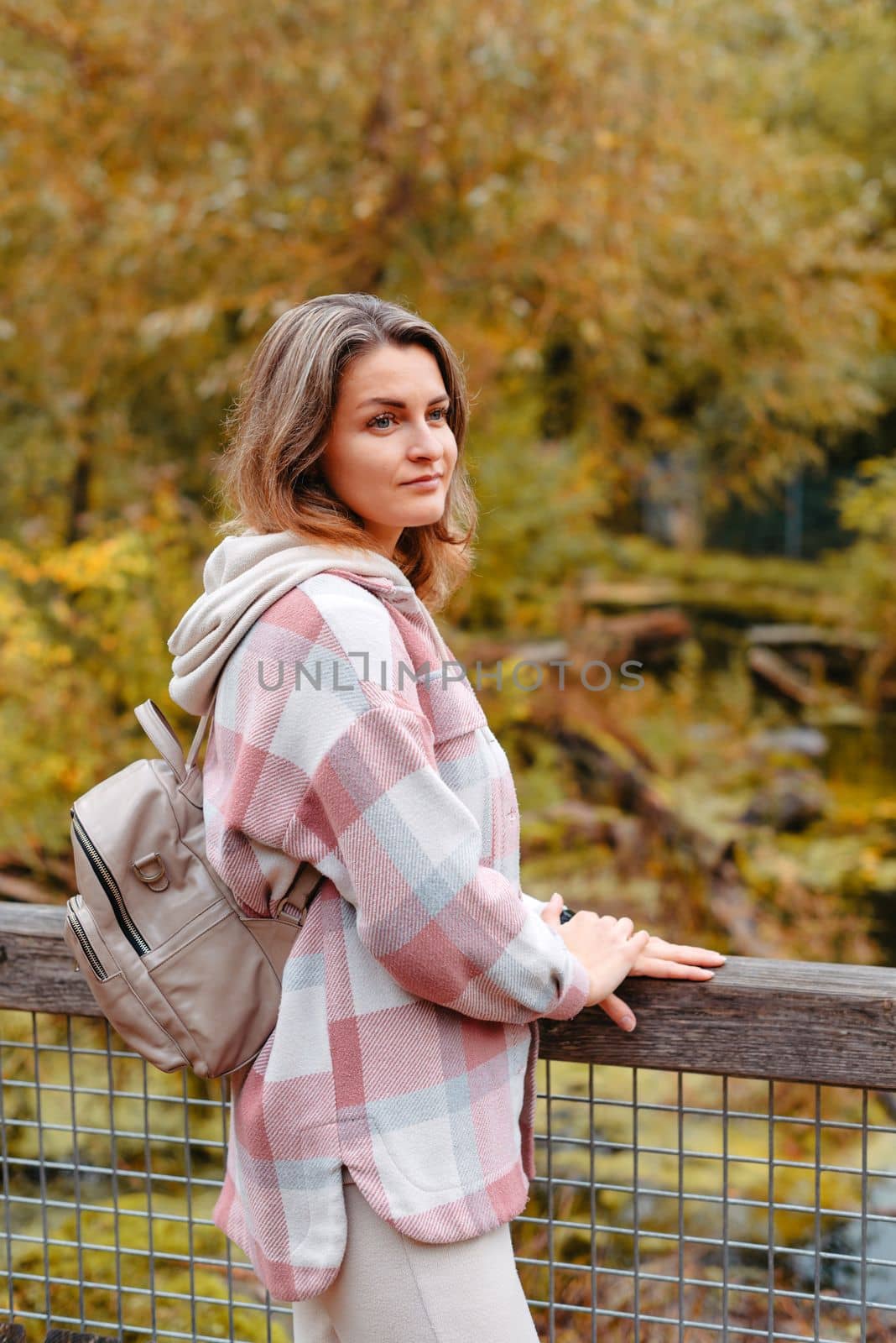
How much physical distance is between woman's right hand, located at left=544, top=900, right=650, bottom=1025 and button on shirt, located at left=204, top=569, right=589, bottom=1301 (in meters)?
0.05

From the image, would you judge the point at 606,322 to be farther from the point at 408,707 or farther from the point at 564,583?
the point at 408,707

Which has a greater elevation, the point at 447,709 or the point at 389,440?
the point at 389,440

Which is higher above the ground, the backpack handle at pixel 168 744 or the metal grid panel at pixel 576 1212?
the backpack handle at pixel 168 744

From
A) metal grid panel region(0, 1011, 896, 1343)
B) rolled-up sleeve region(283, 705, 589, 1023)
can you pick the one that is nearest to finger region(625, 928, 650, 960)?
rolled-up sleeve region(283, 705, 589, 1023)

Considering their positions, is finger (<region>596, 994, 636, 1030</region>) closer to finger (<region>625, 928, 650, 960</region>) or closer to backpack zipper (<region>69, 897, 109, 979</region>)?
finger (<region>625, 928, 650, 960</region>)

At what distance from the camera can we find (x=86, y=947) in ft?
4.56

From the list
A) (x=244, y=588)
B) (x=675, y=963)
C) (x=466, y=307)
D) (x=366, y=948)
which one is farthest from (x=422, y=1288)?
(x=466, y=307)

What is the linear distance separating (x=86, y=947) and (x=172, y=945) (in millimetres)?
103

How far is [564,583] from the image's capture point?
848 cm

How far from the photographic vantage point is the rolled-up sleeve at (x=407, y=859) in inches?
49.2

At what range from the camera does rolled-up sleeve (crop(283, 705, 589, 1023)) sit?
125cm

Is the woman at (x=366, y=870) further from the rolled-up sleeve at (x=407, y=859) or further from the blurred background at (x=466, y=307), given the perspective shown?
the blurred background at (x=466, y=307)

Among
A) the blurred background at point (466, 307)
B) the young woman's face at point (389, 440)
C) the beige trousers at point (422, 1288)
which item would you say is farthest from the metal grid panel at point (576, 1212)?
the young woman's face at point (389, 440)

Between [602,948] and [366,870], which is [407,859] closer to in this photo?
[366,870]
